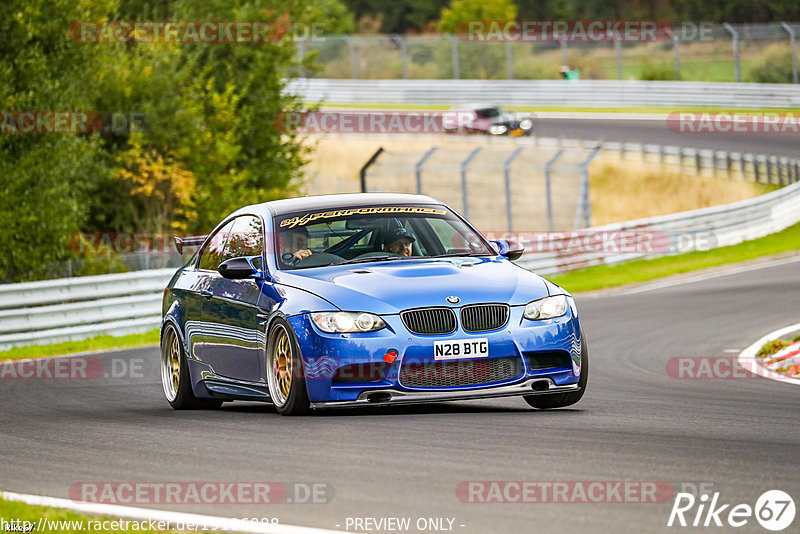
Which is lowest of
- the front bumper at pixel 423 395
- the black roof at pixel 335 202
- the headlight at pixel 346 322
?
the front bumper at pixel 423 395

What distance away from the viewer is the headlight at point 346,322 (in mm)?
8641

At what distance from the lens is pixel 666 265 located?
90.7 feet

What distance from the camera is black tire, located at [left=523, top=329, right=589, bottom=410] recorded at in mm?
9266

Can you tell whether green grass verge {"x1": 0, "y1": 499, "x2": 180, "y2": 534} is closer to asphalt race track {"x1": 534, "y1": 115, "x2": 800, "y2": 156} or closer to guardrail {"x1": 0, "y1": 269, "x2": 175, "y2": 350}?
guardrail {"x1": 0, "y1": 269, "x2": 175, "y2": 350}

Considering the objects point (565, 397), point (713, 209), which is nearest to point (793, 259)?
point (713, 209)

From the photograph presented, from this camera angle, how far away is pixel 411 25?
9694cm

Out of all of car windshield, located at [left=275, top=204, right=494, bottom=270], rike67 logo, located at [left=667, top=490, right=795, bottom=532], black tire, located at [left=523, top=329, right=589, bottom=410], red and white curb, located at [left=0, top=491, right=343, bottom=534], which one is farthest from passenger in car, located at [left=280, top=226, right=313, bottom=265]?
rike67 logo, located at [left=667, top=490, right=795, bottom=532]

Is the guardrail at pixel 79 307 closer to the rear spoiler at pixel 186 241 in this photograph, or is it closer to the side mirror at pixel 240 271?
the rear spoiler at pixel 186 241

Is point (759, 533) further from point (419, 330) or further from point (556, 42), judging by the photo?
point (556, 42)

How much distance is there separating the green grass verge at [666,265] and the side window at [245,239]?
47.3 ft

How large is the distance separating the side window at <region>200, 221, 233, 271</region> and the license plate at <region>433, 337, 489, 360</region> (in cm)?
272

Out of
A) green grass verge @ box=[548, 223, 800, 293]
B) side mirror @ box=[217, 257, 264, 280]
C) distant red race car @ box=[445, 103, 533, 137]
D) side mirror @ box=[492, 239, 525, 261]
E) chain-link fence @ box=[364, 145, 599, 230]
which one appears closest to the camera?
side mirror @ box=[217, 257, 264, 280]

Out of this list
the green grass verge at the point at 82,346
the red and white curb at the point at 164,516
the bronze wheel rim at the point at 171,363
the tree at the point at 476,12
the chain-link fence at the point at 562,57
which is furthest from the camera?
the tree at the point at 476,12

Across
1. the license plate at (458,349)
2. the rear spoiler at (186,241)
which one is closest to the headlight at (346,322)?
the license plate at (458,349)
